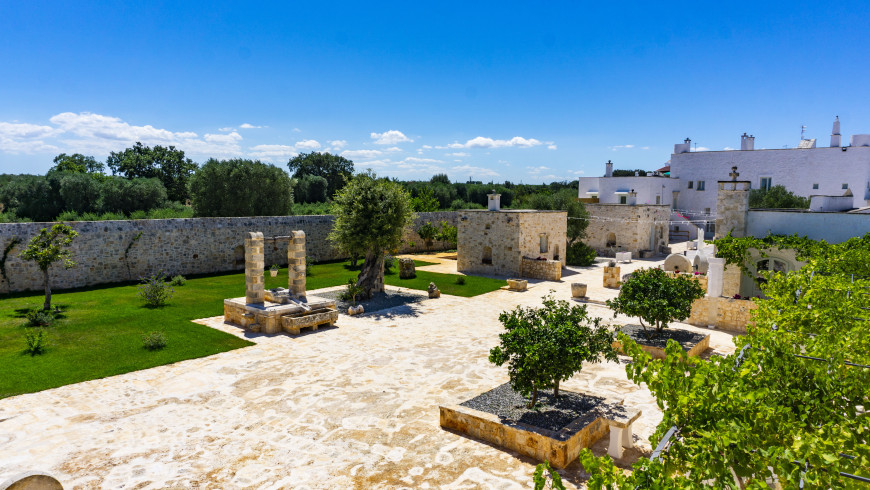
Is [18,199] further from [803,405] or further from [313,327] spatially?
[803,405]

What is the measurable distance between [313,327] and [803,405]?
12229 mm

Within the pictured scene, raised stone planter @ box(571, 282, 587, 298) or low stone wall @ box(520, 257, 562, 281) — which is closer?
raised stone planter @ box(571, 282, 587, 298)

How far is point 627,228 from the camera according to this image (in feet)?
102

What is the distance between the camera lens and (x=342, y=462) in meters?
7.12

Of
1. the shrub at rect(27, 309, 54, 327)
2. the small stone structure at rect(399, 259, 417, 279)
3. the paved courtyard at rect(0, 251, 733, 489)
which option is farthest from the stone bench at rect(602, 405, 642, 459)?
the small stone structure at rect(399, 259, 417, 279)

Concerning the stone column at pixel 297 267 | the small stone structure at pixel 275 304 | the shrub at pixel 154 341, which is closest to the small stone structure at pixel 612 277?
the small stone structure at pixel 275 304

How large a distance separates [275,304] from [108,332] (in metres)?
4.38

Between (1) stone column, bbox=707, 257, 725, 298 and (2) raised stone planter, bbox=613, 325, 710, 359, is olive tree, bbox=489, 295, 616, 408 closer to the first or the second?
(2) raised stone planter, bbox=613, 325, 710, 359

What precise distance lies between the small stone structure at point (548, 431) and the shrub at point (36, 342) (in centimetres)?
1009

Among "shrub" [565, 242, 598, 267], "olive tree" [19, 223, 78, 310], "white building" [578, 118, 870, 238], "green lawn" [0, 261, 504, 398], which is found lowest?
"green lawn" [0, 261, 504, 398]

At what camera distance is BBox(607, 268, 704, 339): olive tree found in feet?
38.1

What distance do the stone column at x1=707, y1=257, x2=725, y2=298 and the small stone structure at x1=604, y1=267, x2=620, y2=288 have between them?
6422 mm

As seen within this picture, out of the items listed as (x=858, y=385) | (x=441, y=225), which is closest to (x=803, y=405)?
(x=858, y=385)

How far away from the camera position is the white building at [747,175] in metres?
35.2
